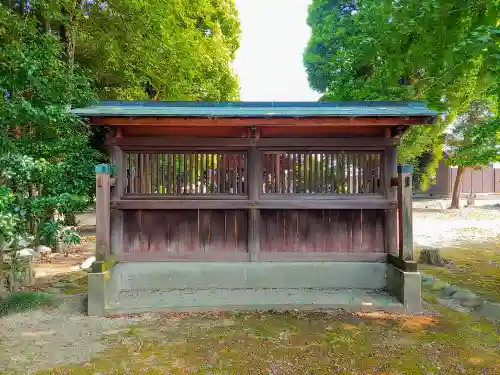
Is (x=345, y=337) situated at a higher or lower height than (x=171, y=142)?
lower

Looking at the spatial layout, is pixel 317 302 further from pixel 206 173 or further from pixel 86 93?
pixel 86 93

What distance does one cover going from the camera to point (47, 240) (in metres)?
6.84

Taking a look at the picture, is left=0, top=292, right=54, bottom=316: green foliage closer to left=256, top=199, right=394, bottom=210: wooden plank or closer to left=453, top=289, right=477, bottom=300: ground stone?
left=256, top=199, right=394, bottom=210: wooden plank

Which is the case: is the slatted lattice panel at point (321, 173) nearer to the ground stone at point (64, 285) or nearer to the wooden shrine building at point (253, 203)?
the wooden shrine building at point (253, 203)

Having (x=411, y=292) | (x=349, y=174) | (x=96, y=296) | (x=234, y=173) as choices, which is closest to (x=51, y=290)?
(x=96, y=296)

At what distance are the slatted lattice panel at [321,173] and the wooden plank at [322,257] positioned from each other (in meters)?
1.23

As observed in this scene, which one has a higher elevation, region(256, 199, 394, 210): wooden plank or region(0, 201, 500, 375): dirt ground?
region(256, 199, 394, 210): wooden plank

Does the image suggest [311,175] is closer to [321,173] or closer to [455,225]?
[321,173]

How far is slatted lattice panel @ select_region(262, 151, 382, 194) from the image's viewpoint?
691 cm

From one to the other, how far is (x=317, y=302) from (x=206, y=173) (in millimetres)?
3174

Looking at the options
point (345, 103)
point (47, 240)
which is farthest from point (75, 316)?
point (345, 103)

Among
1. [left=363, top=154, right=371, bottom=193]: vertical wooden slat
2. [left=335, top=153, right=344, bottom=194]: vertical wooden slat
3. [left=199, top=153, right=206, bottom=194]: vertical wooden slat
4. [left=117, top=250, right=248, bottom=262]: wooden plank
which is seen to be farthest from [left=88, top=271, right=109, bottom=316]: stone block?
[left=363, top=154, right=371, bottom=193]: vertical wooden slat

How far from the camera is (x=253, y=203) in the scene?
22.3 feet

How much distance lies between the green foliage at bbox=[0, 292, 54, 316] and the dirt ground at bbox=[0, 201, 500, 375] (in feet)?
0.72
